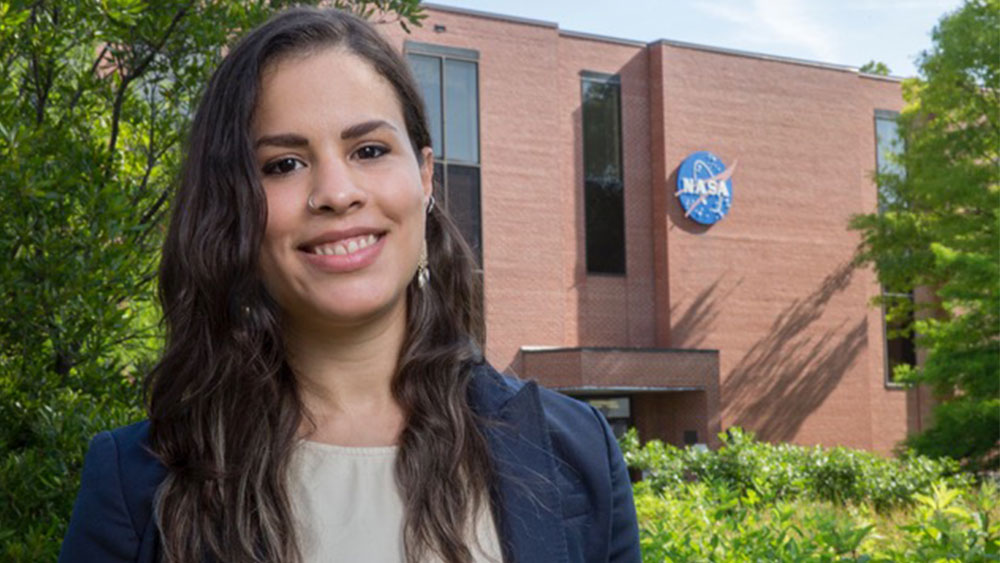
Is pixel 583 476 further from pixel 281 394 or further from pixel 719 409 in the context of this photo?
pixel 719 409

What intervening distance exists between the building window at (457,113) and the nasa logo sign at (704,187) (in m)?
6.04

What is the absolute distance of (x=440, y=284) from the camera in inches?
108

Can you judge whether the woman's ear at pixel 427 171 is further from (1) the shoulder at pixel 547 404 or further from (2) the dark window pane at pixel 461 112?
(2) the dark window pane at pixel 461 112

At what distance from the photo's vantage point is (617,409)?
118 ft

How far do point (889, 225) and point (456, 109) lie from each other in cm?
1080

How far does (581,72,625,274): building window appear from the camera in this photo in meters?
36.2

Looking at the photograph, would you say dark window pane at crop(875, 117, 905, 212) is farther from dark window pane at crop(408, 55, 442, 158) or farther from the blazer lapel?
the blazer lapel

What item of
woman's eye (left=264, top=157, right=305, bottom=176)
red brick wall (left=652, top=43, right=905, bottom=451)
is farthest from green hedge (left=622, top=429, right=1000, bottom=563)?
red brick wall (left=652, top=43, right=905, bottom=451)

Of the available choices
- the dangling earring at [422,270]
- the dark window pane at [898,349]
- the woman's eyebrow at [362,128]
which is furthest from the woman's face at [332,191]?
the dark window pane at [898,349]

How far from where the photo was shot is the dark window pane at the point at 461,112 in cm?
3359

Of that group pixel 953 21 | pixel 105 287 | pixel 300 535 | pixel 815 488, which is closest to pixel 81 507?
pixel 300 535

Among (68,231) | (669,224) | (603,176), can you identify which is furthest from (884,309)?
(68,231)

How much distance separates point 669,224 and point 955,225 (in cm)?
789

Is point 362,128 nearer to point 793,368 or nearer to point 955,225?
point 955,225
